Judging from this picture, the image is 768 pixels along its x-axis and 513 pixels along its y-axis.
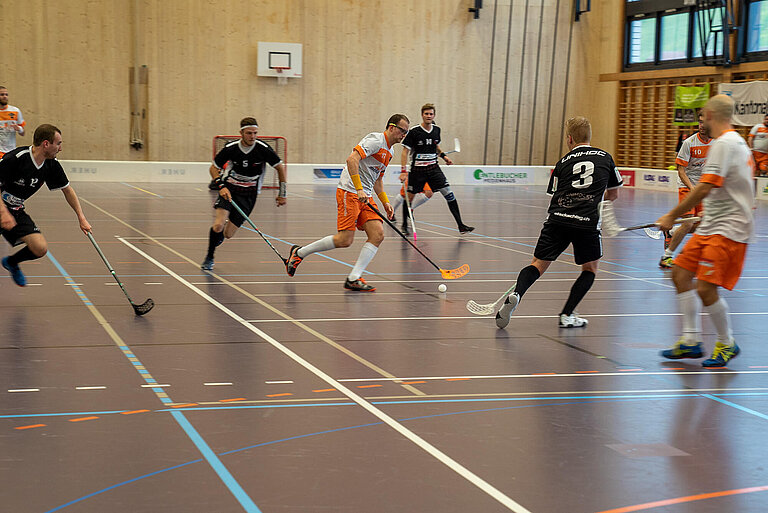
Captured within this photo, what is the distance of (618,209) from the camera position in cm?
1819

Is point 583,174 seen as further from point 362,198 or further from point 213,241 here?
point 213,241

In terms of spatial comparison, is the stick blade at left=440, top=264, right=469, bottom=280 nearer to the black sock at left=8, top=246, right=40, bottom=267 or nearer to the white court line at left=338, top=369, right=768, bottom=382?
the white court line at left=338, top=369, right=768, bottom=382

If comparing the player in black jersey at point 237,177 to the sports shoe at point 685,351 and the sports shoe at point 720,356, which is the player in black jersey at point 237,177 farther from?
the sports shoe at point 720,356

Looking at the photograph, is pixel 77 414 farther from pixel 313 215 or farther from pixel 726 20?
pixel 726 20

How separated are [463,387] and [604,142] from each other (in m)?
25.5

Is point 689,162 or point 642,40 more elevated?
point 642,40

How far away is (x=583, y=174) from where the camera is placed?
6590 mm

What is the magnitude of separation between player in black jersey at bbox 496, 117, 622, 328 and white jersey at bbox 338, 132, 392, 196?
202 centimetres

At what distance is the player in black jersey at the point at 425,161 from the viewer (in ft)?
44.4

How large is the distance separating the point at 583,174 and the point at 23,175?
436 cm

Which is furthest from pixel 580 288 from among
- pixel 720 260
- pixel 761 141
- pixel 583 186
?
pixel 761 141

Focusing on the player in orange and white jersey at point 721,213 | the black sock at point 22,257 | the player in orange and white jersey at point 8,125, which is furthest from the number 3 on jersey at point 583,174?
the player in orange and white jersey at point 8,125

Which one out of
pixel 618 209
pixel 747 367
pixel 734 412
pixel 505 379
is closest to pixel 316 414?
pixel 505 379

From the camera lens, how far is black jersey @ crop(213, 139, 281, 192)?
30.8ft
